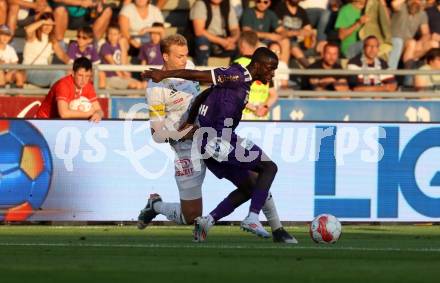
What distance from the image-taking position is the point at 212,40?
67.5ft

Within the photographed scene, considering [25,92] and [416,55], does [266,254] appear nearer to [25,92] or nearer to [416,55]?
[25,92]

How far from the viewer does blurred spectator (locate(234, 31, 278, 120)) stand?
1748cm

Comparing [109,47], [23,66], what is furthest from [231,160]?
[109,47]

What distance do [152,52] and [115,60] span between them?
62cm

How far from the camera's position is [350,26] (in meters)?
21.4

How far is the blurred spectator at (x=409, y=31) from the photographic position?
21625mm

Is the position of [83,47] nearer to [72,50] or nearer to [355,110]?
[72,50]

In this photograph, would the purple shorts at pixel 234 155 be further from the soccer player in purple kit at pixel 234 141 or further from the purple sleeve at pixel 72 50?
the purple sleeve at pixel 72 50

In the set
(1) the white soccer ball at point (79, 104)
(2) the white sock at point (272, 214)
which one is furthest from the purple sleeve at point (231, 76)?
(1) the white soccer ball at point (79, 104)

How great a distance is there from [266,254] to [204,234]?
60.2 inches

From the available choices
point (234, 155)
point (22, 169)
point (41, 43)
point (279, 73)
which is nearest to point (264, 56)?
point (234, 155)

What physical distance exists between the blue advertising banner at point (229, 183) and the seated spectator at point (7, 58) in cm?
373

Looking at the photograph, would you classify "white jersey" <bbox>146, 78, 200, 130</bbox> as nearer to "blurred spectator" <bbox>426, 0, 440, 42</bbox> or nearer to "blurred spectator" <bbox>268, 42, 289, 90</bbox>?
"blurred spectator" <bbox>268, 42, 289, 90</bbox>

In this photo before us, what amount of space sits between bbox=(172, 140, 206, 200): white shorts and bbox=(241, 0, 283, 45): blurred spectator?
8.37 meters
